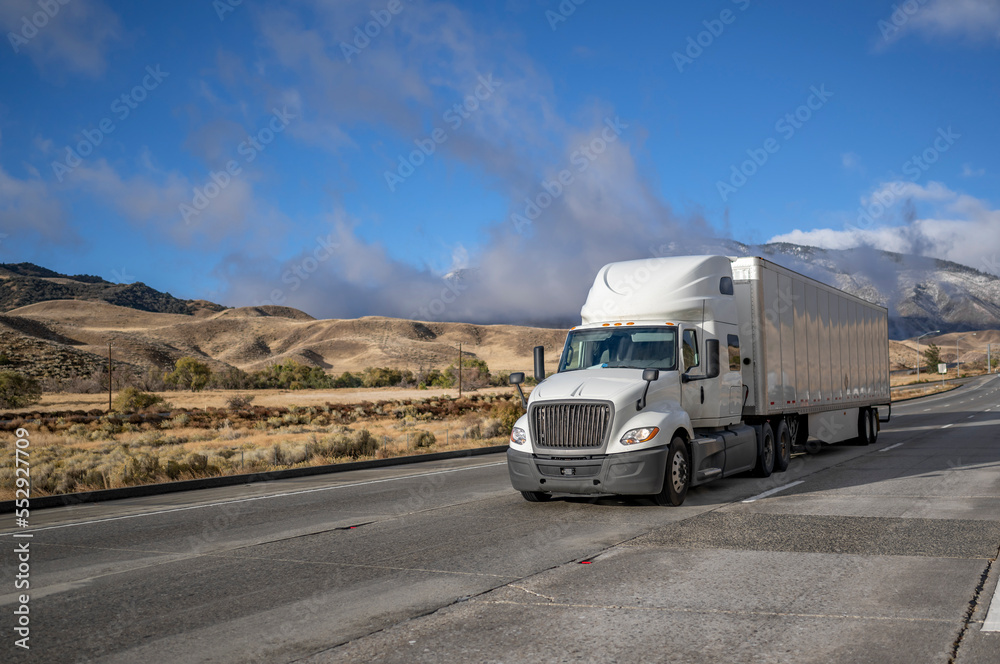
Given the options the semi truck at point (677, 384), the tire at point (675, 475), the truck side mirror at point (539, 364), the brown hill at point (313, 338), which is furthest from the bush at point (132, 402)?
the brown hill at point (313, 338)

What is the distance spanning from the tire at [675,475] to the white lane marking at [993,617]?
4.88 metres

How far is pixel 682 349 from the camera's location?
1230cm

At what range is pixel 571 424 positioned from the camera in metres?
10.9

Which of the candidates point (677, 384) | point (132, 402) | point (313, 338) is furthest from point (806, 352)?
point (313, 338)

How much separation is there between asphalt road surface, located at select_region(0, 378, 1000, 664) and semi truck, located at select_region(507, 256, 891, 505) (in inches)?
25.6

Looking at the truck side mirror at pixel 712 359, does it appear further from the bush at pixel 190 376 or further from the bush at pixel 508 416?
the bush at pixel 190 376

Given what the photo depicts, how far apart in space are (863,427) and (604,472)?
14.2 meters

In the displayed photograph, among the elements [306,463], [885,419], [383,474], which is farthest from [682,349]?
[885,419]

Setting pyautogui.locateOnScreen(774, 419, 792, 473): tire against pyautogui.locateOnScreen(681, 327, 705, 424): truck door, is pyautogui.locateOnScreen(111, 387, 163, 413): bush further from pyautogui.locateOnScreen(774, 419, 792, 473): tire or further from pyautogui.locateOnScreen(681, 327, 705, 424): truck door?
pyautogui.locateOnScreen(681, 327, 705, 424): truck door

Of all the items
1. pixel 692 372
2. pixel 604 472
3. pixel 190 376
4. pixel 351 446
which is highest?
pixel 190 376

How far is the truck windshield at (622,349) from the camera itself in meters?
12.1

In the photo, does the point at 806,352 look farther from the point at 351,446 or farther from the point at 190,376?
the point at 190,376

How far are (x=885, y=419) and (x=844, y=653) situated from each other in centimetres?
2306

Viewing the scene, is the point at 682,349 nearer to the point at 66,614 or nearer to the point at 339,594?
the point at 339,594
